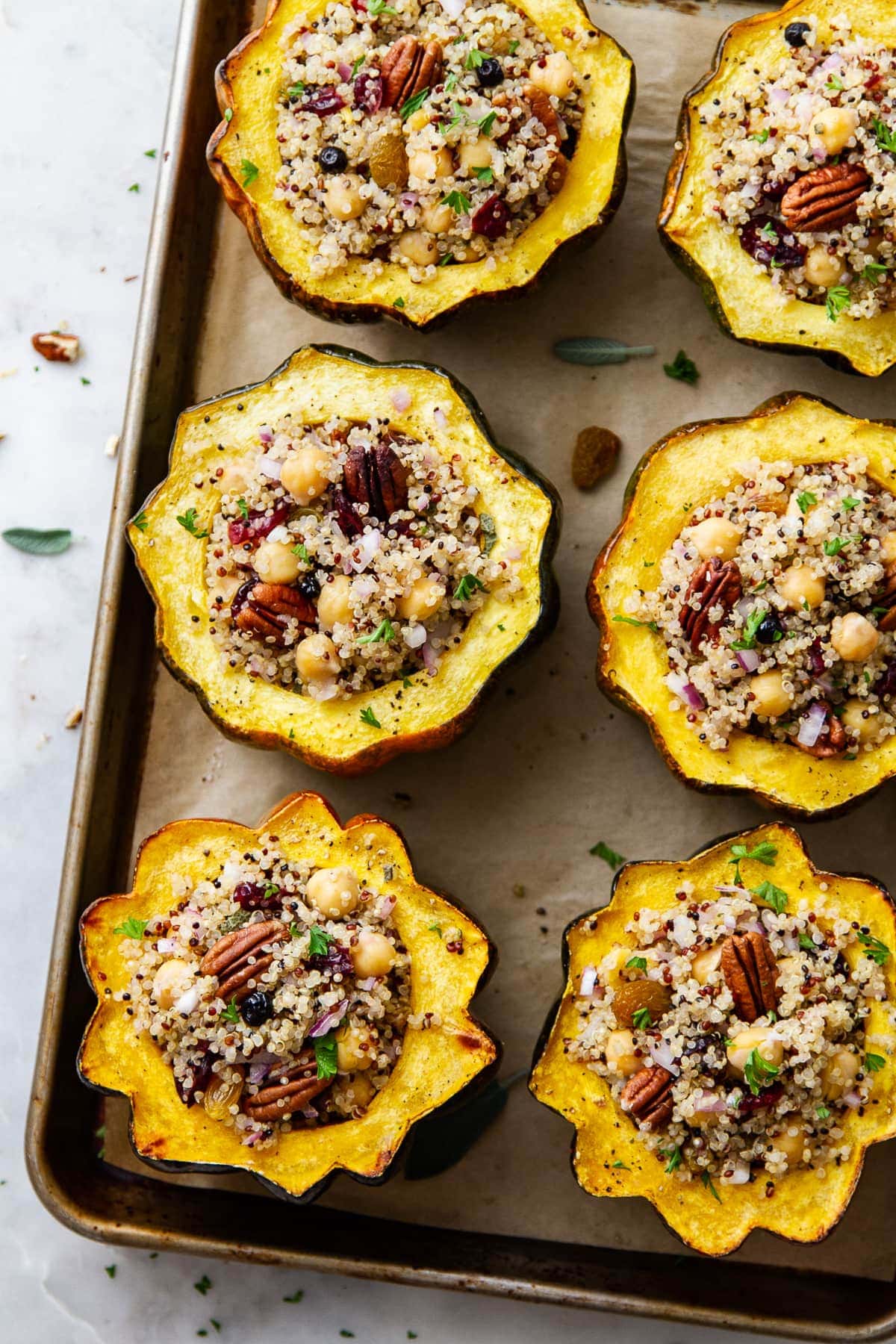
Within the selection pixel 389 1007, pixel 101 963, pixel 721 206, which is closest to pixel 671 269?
pixel 721 206

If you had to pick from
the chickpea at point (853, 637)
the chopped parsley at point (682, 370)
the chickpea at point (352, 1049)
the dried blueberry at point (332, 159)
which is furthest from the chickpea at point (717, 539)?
the chickpea at point (352, 1049)

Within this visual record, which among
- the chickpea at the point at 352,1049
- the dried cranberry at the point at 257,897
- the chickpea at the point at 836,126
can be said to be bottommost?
the chickpea at the point at 352,1049

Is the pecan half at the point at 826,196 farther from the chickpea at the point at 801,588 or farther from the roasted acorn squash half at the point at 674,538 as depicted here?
the chickpea at the point at 801,588

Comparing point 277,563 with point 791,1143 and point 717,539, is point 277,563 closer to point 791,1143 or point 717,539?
point 717,539

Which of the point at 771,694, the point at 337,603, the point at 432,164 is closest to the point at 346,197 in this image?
the point at 432,164

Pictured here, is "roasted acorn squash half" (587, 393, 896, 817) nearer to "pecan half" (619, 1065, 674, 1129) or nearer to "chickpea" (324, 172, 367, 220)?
"pecan half" (619, 1065, 674, 1129)

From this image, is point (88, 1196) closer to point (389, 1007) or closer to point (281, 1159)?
point (281, 1159)
